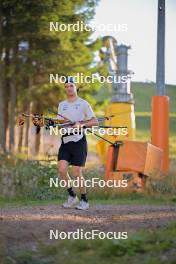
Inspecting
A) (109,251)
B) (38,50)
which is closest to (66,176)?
(109,251)

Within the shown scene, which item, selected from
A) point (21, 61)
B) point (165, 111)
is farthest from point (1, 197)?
point (21, 61)

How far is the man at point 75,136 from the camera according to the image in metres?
10.4

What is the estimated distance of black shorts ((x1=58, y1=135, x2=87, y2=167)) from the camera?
10.6 meters

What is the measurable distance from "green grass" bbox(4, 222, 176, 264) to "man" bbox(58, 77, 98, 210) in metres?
2.74

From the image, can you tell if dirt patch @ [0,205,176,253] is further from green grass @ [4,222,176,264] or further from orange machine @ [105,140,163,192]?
orange machine @ [105,140,163,192]

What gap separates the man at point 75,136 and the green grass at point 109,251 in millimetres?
2740

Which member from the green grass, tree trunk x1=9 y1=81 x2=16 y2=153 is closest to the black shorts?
the green grass

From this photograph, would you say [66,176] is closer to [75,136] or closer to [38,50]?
[75,136]

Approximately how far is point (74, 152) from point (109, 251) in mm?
3261

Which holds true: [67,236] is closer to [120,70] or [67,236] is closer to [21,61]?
[120,70]

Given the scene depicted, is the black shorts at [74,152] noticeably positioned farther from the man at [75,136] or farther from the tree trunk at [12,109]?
the tree trunk at [12,109]

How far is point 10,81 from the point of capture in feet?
102

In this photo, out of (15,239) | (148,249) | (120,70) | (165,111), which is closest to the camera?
(148,249)

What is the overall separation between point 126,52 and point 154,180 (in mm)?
Answer: 8018
